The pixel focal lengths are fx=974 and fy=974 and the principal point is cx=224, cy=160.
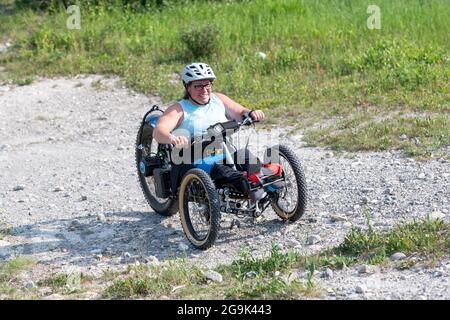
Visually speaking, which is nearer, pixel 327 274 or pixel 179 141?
pixel 327 274

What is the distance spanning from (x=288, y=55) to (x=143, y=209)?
5119 millimetres

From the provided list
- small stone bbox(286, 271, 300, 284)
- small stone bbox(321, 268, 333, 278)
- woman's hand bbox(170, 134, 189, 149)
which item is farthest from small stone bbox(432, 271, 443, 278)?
woman's hand bbox(170, 134, 189, 149)

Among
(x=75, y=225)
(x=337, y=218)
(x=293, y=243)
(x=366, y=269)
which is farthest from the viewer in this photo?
(x=75, y=225)

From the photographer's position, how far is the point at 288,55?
14.1m

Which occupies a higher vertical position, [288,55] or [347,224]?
[288,55]

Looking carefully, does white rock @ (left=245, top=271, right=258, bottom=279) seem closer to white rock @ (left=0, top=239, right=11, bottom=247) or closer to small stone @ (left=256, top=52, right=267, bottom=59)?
white rock @ (left=0, top=239, right=11, bottom=247)

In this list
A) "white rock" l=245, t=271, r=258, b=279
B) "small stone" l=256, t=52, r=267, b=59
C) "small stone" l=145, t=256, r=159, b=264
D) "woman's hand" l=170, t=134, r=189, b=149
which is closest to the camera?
"white rock" l=245, t=271, r=258, b=279

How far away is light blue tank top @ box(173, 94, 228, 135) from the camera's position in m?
8.67

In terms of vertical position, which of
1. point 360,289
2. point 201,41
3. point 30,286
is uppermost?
point 201,41

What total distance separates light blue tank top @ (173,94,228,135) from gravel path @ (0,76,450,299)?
906 mm

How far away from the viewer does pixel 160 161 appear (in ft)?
30.2

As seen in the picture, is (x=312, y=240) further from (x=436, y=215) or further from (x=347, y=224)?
(x=436, y=215)

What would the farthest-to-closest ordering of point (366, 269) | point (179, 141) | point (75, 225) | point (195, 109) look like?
point (75, 225) → point (195, 109) → point (179, 141) → point (366, 269)

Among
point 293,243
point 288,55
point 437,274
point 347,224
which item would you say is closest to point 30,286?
point 293,243
